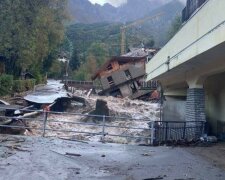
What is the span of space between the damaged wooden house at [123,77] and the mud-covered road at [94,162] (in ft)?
140

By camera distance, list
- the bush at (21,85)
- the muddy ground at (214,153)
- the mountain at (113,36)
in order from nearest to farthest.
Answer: the muddy ground at (214,153)
the bush at (21,85)
the mountain at (113,36)

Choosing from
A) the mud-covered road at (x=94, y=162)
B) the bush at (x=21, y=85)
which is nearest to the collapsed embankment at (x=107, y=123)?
the mud-covered road at (x=94, y=162)

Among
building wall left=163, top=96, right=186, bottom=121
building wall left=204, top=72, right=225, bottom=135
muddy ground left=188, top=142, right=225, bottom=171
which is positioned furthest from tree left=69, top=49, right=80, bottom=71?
muddy ground left=188, top=142, right=225, bottom=171

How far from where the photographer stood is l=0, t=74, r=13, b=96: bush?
99.6ft

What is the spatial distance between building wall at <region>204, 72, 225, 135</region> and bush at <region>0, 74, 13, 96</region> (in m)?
17.2

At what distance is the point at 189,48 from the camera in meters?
12.6

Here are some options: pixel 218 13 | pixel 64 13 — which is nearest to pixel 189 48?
pixel 218 13

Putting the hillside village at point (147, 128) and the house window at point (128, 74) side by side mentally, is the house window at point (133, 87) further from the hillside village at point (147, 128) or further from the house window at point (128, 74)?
the hillside village at point (147, 128)

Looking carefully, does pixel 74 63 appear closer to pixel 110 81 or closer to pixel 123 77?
pixel 110 81

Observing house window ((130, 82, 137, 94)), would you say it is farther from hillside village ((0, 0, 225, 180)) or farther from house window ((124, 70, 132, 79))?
hillside village ((0, 0, 225, 180))

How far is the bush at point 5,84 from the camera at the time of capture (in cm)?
3034

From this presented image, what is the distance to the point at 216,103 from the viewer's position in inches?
693

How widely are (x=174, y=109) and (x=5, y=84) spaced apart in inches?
535

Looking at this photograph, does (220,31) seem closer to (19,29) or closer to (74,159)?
(74,159)
